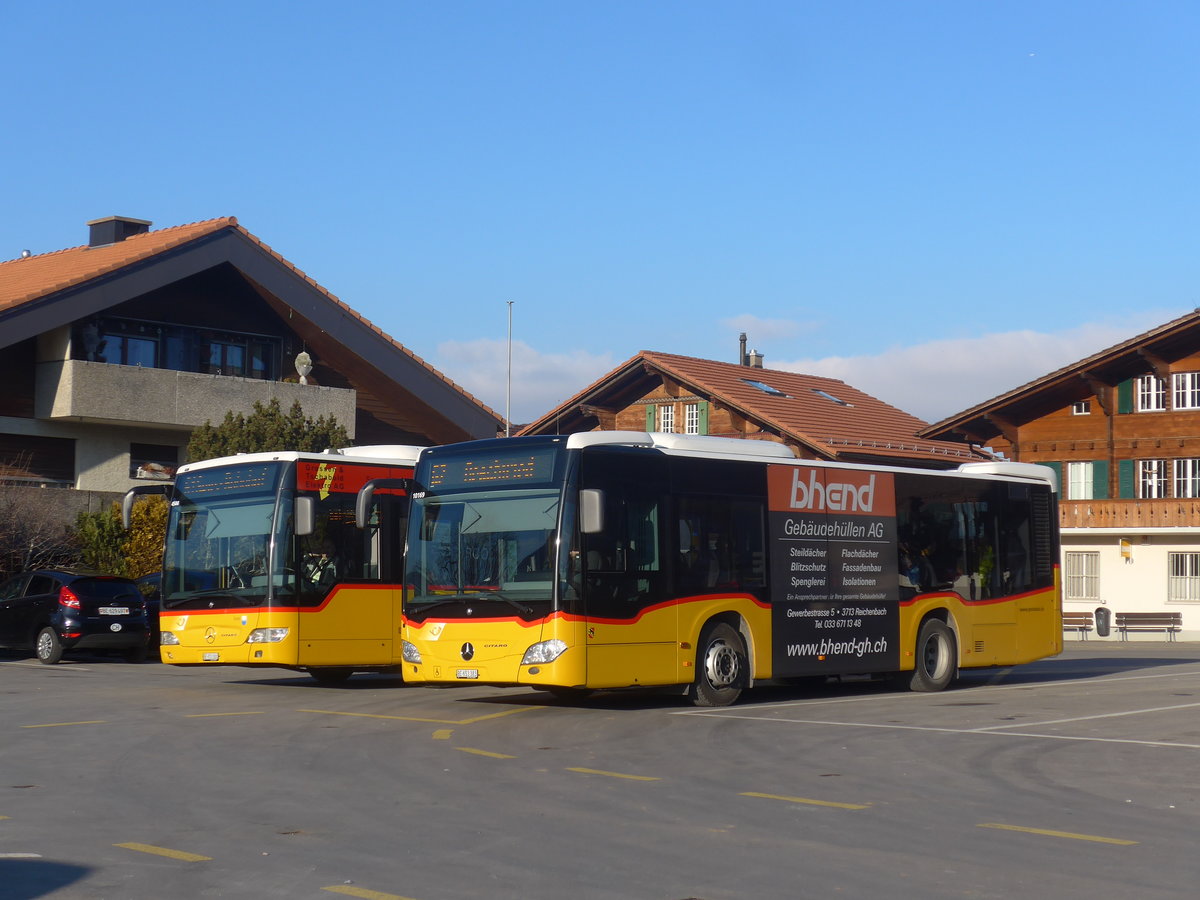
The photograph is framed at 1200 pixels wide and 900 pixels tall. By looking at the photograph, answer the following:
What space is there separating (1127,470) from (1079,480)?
66.5 inches

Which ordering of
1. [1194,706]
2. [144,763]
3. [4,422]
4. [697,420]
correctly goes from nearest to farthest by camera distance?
[144,763] < [1194,706] < [4,422] < [697,420]

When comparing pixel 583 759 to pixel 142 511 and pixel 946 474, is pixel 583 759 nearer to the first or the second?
pixel 946 474

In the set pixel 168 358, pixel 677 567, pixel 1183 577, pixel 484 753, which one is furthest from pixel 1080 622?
pixel 484 753

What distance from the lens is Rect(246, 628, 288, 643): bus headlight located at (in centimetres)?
1928

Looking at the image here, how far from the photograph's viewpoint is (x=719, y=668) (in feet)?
58.3

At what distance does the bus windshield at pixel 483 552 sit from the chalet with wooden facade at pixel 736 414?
3362 centimetres

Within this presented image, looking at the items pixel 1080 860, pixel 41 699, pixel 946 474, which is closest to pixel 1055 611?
pixel 946 474

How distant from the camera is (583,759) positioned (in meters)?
12.7

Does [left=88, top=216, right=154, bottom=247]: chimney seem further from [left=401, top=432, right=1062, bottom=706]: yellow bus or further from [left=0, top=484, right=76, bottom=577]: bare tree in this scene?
[left=401, top=432, right=1062, bottom=706]: yellow bus

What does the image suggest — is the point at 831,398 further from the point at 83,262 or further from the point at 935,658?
the point at 935,658

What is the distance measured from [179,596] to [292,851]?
1235 cm

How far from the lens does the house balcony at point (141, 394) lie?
1483 inches

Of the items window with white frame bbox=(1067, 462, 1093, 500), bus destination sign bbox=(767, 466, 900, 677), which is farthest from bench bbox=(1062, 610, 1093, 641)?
bus destination sign bbox=(767, 466, 900, 677)

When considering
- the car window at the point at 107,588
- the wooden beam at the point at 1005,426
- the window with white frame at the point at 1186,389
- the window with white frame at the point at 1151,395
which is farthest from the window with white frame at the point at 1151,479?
the car window at the point at 107,588
